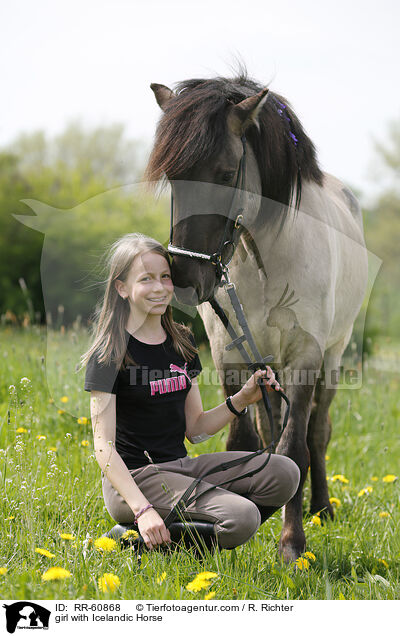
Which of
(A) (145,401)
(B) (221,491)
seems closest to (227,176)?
(A) (145,401)

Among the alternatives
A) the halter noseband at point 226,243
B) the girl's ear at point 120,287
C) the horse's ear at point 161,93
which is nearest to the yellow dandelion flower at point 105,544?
the girl's ear at point 120,287

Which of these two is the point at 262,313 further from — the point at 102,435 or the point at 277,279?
the point at 102,435

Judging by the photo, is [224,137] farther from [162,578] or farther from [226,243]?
[162,578]

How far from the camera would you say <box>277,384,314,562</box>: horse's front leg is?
2713 millimetres

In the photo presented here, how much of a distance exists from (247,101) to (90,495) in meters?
1.82

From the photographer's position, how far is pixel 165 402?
8.21 ft

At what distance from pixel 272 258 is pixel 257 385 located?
73cm

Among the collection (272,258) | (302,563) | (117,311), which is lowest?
(302,563)

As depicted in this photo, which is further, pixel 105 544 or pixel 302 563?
pixel 302 563
